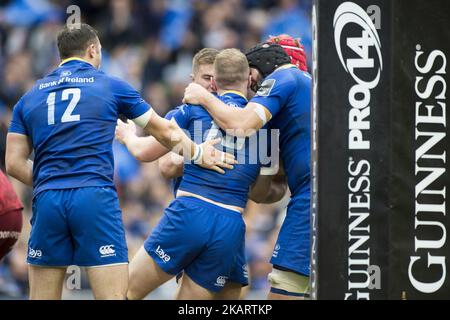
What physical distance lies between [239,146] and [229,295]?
1245 millimetres

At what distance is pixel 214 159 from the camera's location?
7449 millimetres

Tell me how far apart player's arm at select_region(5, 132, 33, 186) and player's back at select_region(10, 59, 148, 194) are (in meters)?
0.10

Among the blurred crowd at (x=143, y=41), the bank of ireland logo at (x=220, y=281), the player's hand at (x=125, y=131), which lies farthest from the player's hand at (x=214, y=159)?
the blurred crowd at (x=143, y=41)

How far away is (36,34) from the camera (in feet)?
49.3

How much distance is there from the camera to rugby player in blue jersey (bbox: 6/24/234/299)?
7105 millimetres

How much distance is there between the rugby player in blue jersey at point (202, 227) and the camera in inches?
291

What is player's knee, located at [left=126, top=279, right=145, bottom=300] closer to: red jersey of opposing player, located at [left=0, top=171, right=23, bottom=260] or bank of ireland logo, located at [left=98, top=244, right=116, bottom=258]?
bank of ireland logo, located at [left=98, top=244, right=116, bottom=258]

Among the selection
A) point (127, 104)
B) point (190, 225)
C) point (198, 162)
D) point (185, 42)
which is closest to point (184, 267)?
point (190, 225)

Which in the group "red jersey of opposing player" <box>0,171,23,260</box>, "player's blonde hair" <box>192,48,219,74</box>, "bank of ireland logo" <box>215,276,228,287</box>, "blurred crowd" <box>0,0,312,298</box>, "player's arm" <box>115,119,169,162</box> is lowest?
"bank of ireland logo" <box>215,276,228,287</box>

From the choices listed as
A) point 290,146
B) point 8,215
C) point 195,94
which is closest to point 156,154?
point 195,94

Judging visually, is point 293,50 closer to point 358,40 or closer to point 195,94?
point 195,94

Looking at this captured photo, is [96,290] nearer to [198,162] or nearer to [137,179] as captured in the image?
[198,162]

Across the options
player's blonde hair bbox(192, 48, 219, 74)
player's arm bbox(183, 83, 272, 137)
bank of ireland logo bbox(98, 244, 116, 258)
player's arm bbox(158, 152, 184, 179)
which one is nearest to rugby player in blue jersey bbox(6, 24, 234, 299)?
bank of ireland logo bbox(98, 244, 116, 258)

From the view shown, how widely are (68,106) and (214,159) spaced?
1167 millimetres
